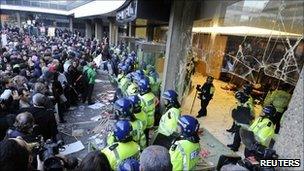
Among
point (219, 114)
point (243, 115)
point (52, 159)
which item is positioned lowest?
point (219, 114)

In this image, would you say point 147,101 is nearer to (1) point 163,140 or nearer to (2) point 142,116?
(2) point 142,116

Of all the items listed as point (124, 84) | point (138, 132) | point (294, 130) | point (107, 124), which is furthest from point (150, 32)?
point (294, 130)

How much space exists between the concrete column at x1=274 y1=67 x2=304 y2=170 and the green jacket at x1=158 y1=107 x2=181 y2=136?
2.04 meters

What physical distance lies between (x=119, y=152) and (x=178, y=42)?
476 centimetres

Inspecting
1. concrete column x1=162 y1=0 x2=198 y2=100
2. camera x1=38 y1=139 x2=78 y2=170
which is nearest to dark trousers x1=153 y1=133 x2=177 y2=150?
camera x1=38 y1=139 x2=78 y2=170

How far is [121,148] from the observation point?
3.59 m

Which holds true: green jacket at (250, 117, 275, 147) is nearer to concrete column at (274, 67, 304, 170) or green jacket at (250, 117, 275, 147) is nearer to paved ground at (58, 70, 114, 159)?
concrete column at (274, 67, 304, 170)

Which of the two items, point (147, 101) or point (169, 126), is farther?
point (147, 101)

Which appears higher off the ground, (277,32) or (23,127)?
(277,32)

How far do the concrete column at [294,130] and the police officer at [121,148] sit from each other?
1925 millimetres

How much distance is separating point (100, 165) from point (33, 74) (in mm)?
6463

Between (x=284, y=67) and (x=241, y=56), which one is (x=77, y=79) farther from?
(x=284, y=67)

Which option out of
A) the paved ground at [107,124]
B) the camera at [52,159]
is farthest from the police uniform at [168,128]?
the camera at [52,159]

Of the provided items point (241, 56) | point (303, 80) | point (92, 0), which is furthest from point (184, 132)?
point (92, 0)
